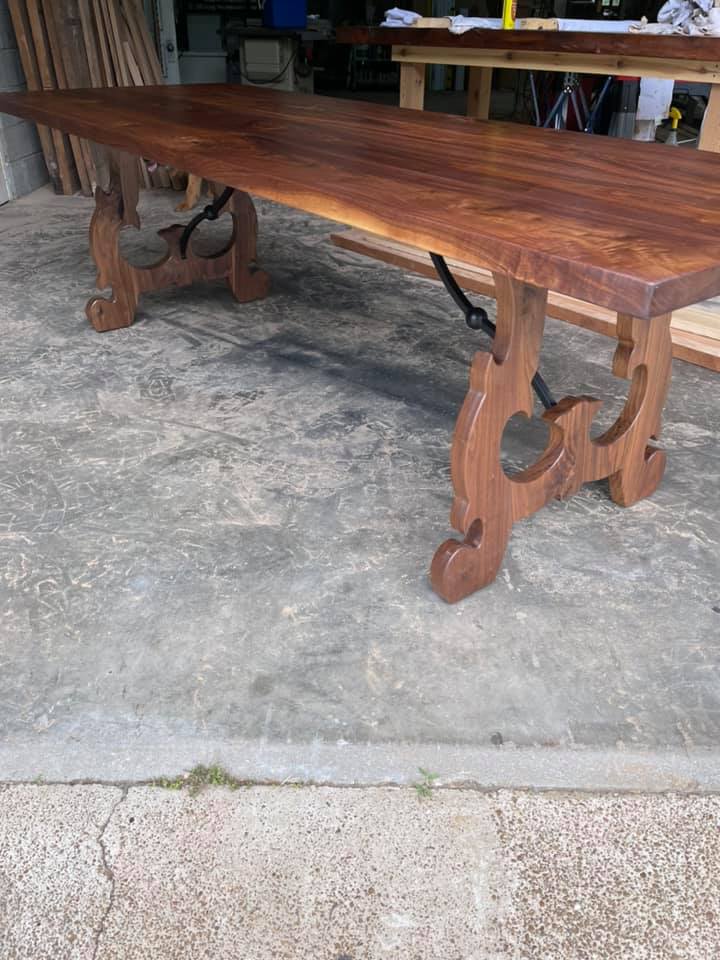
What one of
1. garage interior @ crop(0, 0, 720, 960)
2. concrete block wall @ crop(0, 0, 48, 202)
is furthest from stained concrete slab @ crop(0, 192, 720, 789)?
concrete block wall @ crop(0, 0, 48, 202)

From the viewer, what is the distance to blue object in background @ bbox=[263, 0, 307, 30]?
7.13 metres

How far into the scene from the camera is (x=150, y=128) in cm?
225

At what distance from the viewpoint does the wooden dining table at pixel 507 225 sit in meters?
1.23

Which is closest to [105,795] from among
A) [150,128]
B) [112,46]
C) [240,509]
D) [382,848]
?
[382,848]

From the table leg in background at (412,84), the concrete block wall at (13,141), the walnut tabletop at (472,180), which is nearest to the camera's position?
the walnut tabletop at (472,180)

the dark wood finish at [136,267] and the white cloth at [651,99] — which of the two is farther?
the white cloth at [651,99]

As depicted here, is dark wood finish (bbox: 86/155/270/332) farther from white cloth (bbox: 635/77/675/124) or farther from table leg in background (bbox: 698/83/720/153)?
white cloth (bbox: 635/77/675/124)

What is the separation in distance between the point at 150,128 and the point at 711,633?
6.05ft

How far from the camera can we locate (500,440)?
5.10 ft

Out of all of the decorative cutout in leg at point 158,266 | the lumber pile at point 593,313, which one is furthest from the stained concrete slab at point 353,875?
the decorative cutout in leg at point 158,266

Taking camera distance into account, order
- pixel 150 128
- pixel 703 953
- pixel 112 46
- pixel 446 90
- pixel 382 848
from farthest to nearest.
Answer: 1. pixel 446 90
2. pixel 112 46
3. pixel 150 128
4. pixel 382 848
5. pixel 703 953

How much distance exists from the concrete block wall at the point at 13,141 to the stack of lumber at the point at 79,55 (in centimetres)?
7

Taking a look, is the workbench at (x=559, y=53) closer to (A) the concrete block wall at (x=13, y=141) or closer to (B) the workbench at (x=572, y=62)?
(B) the workbench at (x=572, y=62)

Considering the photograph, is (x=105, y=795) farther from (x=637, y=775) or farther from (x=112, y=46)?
(x=112, y=46)
